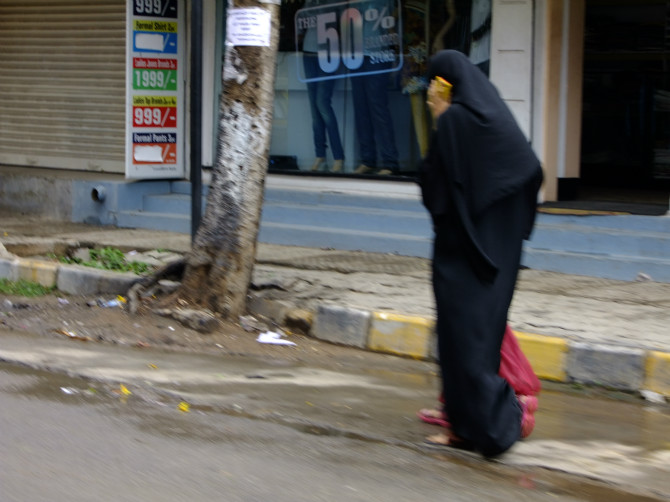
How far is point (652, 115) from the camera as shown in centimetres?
1188

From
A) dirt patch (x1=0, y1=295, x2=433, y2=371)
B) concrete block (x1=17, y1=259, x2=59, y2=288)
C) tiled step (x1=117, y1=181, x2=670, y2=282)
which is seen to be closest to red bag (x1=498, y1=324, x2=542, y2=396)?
dirt patch (x1=0, y1=295, x2=433, y2=371)

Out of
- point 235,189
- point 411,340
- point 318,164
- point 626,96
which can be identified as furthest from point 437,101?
point 626,96

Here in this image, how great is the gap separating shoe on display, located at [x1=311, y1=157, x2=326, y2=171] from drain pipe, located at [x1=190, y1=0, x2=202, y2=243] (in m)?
3.17

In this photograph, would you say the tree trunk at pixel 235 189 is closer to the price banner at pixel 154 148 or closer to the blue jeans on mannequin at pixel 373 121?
the blue jeans on mannequin at pixel 373 121

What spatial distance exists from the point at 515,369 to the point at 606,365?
1410mm

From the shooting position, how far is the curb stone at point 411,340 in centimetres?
573

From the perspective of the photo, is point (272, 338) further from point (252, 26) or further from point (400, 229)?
point (400, 229)

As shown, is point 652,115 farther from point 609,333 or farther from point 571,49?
point 609,333

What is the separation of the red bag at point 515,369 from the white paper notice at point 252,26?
3.10m

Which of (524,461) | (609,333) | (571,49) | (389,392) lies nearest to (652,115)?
(571,49)

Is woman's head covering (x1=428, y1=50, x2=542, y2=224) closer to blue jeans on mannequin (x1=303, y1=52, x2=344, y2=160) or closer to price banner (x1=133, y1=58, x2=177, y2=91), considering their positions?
blue jeans on mannequin (x1=303, y1=52, x2=344, y2=160)

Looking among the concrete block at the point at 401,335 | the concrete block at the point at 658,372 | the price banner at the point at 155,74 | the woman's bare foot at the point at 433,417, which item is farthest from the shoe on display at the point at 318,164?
the woman's bare foot at the point at 433,417

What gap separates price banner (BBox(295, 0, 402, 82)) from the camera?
1024 centimetres

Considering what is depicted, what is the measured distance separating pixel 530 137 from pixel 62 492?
6.50 meters
